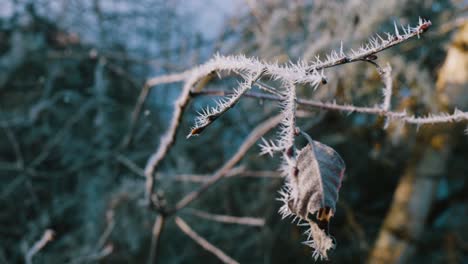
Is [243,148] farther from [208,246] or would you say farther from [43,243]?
[43,243]

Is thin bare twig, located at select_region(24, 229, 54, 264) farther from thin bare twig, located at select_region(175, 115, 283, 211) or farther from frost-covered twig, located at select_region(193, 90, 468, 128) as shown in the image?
frost-covered twig, located at select_region(193, 90, 468, 128)

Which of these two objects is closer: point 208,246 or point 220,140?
point 208,246

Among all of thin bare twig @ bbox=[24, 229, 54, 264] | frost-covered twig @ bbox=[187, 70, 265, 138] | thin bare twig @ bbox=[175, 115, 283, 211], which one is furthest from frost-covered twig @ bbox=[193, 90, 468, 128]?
thin bare twig @ bbox=[24, 229, 54, 264]

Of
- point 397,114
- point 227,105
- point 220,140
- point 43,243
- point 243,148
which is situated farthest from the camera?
point 220,140

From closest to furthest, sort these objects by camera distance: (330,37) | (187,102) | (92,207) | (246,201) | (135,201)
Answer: (187,102) → (330,37) → (135,201) → (92,207) → (246,201)

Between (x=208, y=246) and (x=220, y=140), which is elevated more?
(x=220, y=140)

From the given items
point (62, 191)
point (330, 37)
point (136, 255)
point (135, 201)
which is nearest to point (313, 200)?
point (330, 37)

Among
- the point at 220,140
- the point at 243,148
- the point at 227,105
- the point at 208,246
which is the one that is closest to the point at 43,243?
the point at 208,246

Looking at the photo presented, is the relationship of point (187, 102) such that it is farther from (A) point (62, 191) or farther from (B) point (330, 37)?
(A) point (62, 191)

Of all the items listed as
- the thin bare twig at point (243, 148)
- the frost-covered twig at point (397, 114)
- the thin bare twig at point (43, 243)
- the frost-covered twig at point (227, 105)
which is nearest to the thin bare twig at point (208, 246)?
the thin bare twig at point (243, 148)
